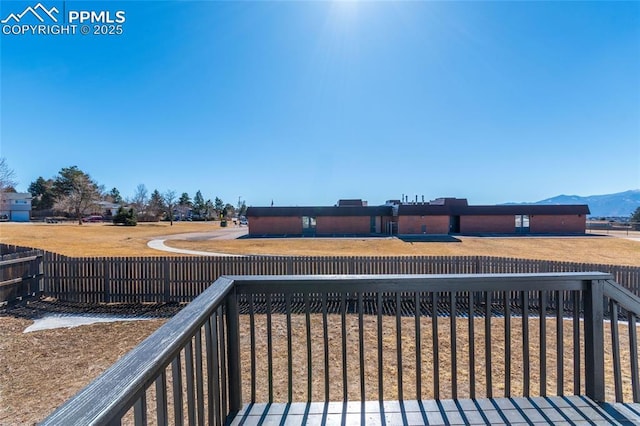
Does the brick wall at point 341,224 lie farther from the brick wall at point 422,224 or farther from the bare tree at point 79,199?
the bare tree at point 79,199

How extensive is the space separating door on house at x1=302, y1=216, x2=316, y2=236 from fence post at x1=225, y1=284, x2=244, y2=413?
28.5m

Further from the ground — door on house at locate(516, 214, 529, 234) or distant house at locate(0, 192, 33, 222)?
distant house at locate(0, 192, 33, 222)

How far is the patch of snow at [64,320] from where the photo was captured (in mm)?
6344

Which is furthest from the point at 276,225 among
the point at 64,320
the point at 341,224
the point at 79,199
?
the point at 79,199

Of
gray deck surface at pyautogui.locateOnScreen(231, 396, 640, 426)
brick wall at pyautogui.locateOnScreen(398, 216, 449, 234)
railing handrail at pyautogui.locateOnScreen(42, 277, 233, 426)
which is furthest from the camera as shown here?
brick wall at pyautogui.locateOnScreen(398, 216, 449, 234)

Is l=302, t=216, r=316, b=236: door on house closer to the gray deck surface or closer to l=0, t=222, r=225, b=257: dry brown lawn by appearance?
l=0, t=222, r=225, b=257: dry brown lawn

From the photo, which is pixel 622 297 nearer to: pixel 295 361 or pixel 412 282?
pixel 412 282

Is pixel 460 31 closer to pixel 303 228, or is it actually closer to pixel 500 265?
pixel 500 265

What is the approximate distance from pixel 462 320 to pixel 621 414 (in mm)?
4520

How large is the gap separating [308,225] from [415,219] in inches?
425

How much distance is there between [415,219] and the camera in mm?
29969

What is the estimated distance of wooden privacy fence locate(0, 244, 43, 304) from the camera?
7.30 metres

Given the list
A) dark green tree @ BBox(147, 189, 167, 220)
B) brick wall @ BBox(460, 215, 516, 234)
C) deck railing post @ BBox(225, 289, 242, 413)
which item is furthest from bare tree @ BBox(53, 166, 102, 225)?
deck railing post @ BBox(225, 289, 242, 413)

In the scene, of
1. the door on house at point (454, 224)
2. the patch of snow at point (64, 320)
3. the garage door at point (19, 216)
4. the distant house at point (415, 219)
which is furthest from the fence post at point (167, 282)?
the garage door at point (19, 216)
